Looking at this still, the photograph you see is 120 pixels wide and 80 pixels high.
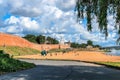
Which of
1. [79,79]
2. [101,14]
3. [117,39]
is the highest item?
[101,14]

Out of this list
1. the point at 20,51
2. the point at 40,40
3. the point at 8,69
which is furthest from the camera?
the point at 40,40

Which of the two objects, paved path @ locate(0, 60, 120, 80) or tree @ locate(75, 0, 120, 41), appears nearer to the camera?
tree @ locate(75, 0, 120, 41)

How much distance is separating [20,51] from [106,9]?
329 feet

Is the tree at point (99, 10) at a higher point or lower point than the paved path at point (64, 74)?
higher

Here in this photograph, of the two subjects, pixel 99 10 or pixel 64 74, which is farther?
pixel 64 74

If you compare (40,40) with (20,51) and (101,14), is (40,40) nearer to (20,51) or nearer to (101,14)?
(20,51)

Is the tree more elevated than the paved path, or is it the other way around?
the tree

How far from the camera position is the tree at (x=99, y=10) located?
61.1 ft

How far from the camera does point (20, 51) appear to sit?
11812 cm

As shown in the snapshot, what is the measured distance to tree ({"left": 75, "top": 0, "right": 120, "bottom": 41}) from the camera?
61.1 feet

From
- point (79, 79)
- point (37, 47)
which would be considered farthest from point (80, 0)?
point (37, 47)

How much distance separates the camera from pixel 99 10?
63.6 feet

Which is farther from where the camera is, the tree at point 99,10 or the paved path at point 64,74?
the paved path at point 64,74

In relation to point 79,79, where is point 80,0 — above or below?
above
